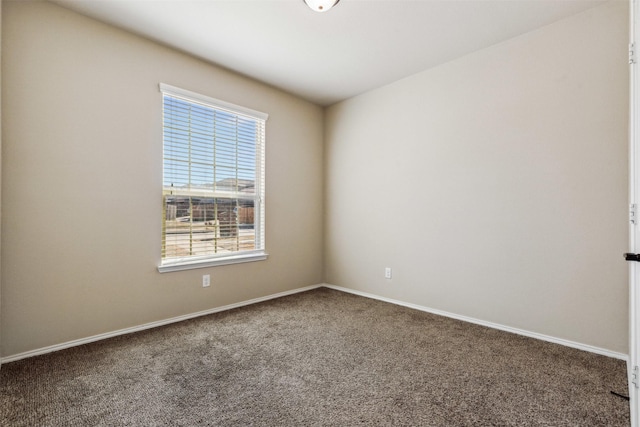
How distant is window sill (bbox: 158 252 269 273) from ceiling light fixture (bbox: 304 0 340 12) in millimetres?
2507

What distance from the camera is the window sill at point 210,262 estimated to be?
293cm

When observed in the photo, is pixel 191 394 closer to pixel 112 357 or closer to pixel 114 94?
pixel 112 357

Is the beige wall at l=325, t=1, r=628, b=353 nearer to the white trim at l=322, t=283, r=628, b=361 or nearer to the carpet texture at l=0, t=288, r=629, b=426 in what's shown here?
the white trim at l=322, t=283, r=628, b=361

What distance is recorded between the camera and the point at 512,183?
9.01 ft

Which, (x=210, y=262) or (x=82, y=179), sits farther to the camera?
(x=210, y=262)

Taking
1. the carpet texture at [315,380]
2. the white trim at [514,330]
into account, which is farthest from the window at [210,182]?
the white trim at [514,330]

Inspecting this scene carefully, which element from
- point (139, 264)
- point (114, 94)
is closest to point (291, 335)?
point (139, 264)

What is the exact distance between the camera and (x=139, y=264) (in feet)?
9.06

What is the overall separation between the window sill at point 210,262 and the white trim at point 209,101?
1.64 m

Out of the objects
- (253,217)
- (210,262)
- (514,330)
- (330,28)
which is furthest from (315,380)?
(330,28)

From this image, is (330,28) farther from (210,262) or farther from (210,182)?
(210,262)

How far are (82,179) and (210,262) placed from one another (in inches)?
52.7

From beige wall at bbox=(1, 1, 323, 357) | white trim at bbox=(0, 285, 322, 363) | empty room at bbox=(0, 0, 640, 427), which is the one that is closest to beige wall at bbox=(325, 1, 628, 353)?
empty room at bbox=(0, 0, 640, 427)

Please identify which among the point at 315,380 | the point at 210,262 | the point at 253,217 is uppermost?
the point at 253,217
